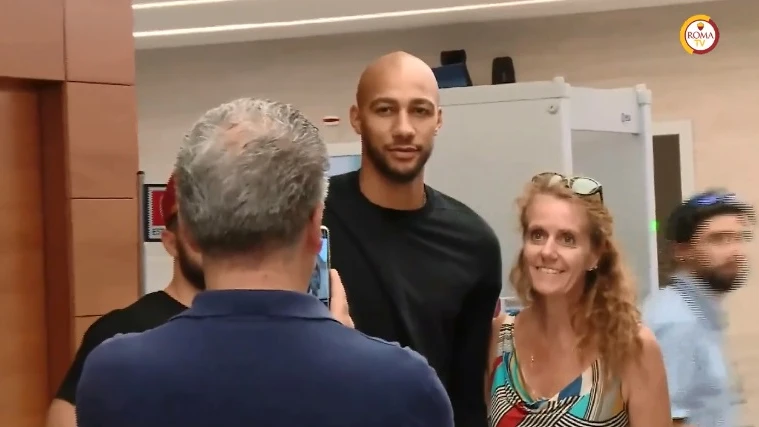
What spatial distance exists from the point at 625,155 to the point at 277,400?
2.35 metres

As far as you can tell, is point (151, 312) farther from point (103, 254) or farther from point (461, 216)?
point (103, 254)

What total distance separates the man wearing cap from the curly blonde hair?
0.88 feet

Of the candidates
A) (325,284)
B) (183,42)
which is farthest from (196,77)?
(325,284)

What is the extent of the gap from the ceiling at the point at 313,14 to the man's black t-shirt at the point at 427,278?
92.4 inches

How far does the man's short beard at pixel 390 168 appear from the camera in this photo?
165cm

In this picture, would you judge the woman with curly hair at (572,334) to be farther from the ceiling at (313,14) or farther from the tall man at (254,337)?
the ceiling at (313,14)

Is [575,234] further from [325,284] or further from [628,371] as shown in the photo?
[325,284]

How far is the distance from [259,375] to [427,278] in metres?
0.90

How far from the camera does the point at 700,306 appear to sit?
1.98 meters

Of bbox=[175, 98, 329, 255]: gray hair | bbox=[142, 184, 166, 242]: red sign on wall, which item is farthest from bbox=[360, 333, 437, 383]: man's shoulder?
bbox=[142, 184, 166, 242]: red sign on wall

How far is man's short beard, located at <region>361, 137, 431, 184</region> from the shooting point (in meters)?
1.65

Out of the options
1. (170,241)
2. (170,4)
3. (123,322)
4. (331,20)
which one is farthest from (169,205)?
(331,20)

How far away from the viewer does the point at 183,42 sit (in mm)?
4758

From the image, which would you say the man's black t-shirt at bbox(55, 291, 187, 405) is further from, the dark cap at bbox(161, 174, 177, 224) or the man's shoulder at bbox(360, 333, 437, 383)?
the man's shoulder at bbox(360, 333, 437, 383)
